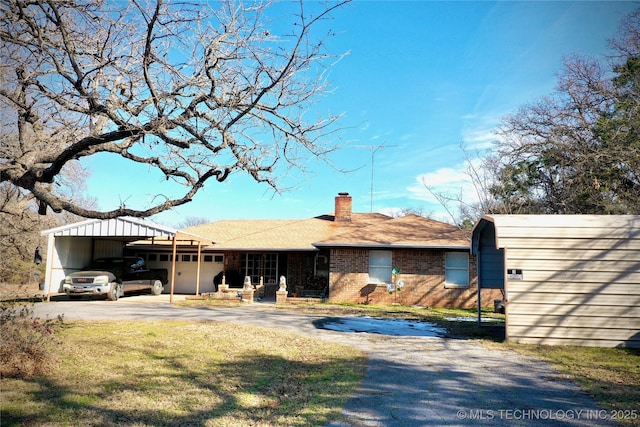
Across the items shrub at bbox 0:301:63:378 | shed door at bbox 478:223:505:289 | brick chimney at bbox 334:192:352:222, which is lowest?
shrub at bbox 0:301:63:378

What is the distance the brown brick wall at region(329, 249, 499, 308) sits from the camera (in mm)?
20203

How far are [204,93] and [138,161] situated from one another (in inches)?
73.0

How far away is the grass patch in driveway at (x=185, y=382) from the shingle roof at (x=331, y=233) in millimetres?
11315

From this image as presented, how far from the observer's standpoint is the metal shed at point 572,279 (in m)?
9.91

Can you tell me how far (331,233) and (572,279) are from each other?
14419mm

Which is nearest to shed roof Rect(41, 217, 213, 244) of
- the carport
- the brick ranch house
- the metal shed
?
the carport

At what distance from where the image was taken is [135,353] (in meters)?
7.86

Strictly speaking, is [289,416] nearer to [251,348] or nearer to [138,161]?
[251,348]

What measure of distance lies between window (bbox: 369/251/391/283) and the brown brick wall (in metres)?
0.21

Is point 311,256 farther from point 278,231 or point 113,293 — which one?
point 113,293

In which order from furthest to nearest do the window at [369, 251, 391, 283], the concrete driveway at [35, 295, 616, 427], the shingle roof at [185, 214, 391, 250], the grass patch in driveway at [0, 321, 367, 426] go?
1. the shingle roof at [185, 214, 391, 250]
2. the window at [369, 251, 391, 283]
3. the concrete driveway at [35, 295, 616, 427]
4. the grass patch in driveway at [0, 321, 367, 426]

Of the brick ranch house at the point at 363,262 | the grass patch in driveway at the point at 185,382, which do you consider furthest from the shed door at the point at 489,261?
the brick ranch house at the point at 363,262

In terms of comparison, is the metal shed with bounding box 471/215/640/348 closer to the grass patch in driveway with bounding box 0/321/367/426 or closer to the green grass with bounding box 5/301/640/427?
the green grass with bounding box 5/301/640/427

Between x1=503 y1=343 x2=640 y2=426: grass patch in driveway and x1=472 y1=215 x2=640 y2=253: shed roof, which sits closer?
x1=503 y1=343 x2=640 y2=426: grass patch in driveway
